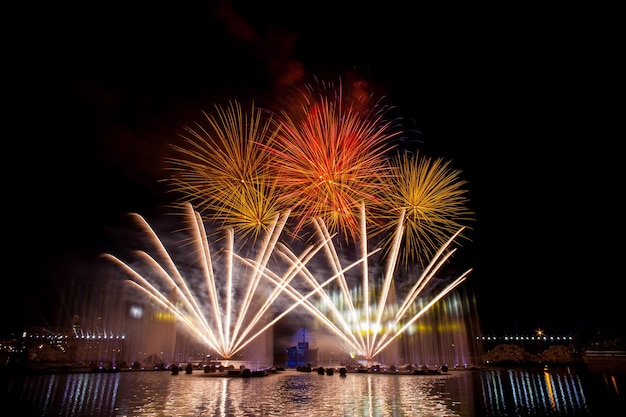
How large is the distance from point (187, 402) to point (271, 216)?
1246 cm

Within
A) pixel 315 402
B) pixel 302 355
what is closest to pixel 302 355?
pixel 302 355

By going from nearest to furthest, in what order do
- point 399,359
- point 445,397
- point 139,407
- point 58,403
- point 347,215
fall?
point 139,407 < point 58,403 < point 445,397 < point 347,215 < point 399,359

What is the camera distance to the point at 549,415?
1259 centimetres

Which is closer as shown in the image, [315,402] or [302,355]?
[315,402]

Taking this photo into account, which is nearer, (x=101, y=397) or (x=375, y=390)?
(x=101, y=397)

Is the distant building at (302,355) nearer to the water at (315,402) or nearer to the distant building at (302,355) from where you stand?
the distant building at (302,355)

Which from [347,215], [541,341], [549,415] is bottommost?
[549,415]

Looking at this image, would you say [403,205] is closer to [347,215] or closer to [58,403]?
[347,215]

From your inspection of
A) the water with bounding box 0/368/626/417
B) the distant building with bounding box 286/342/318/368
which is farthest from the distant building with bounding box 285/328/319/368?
the water with bounding box 0/368/626/417

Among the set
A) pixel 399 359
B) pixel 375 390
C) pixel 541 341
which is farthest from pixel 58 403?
pixel 541 341

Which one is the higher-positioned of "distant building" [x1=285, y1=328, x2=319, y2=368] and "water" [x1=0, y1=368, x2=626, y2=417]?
"distant building" [x1=285, y1=328, x2=319, y2=368]

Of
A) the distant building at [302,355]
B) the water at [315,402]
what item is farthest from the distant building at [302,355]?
the water at [315,402]

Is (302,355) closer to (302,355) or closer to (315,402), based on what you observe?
(302,355)

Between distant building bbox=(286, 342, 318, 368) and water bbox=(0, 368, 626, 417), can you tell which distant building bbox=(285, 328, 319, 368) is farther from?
water bbox=(0, 368, 626, 417)
